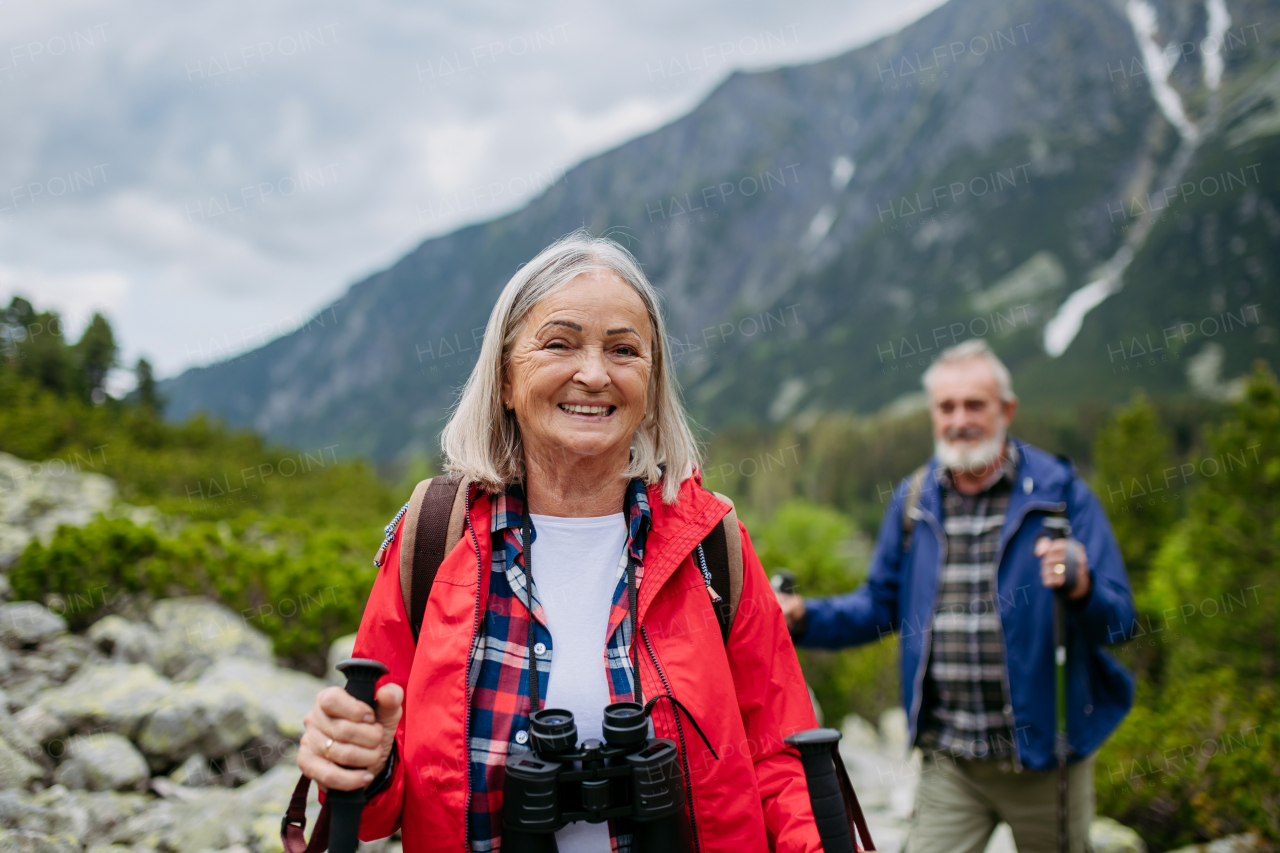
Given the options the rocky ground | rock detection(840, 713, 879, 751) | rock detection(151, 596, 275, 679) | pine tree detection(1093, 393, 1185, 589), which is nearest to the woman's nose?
the rocky ground

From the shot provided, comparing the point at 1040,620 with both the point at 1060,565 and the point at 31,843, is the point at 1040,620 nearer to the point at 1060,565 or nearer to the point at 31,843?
the point at 1060,565

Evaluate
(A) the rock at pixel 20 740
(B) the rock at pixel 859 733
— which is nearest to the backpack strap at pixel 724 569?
(A) the rock at pixel 20 740

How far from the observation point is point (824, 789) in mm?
1936

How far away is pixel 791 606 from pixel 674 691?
1.88 m

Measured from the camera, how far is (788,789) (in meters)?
2.13

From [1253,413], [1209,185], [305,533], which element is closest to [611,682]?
[305,533]

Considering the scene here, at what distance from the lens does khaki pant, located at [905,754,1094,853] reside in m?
3.66

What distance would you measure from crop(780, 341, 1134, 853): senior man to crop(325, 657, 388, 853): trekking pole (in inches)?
95.6

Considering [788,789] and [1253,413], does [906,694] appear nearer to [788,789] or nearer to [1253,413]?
[788,789]

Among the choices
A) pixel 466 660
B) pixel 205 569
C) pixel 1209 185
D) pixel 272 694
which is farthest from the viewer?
pixel 1209 185

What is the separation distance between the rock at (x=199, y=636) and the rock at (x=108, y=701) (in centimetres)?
130

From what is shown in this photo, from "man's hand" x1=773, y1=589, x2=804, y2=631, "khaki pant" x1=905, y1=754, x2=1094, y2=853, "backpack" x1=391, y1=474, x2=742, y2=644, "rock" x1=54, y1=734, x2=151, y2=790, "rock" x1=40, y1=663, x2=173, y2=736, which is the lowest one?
"khaki pant" x1=905, y1=754, x2=1094, y2=853

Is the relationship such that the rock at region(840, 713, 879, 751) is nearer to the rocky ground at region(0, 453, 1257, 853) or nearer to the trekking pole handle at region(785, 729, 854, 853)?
the rocky ground at region(0, 453, 1257, 853)

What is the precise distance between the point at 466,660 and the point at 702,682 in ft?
2.17
